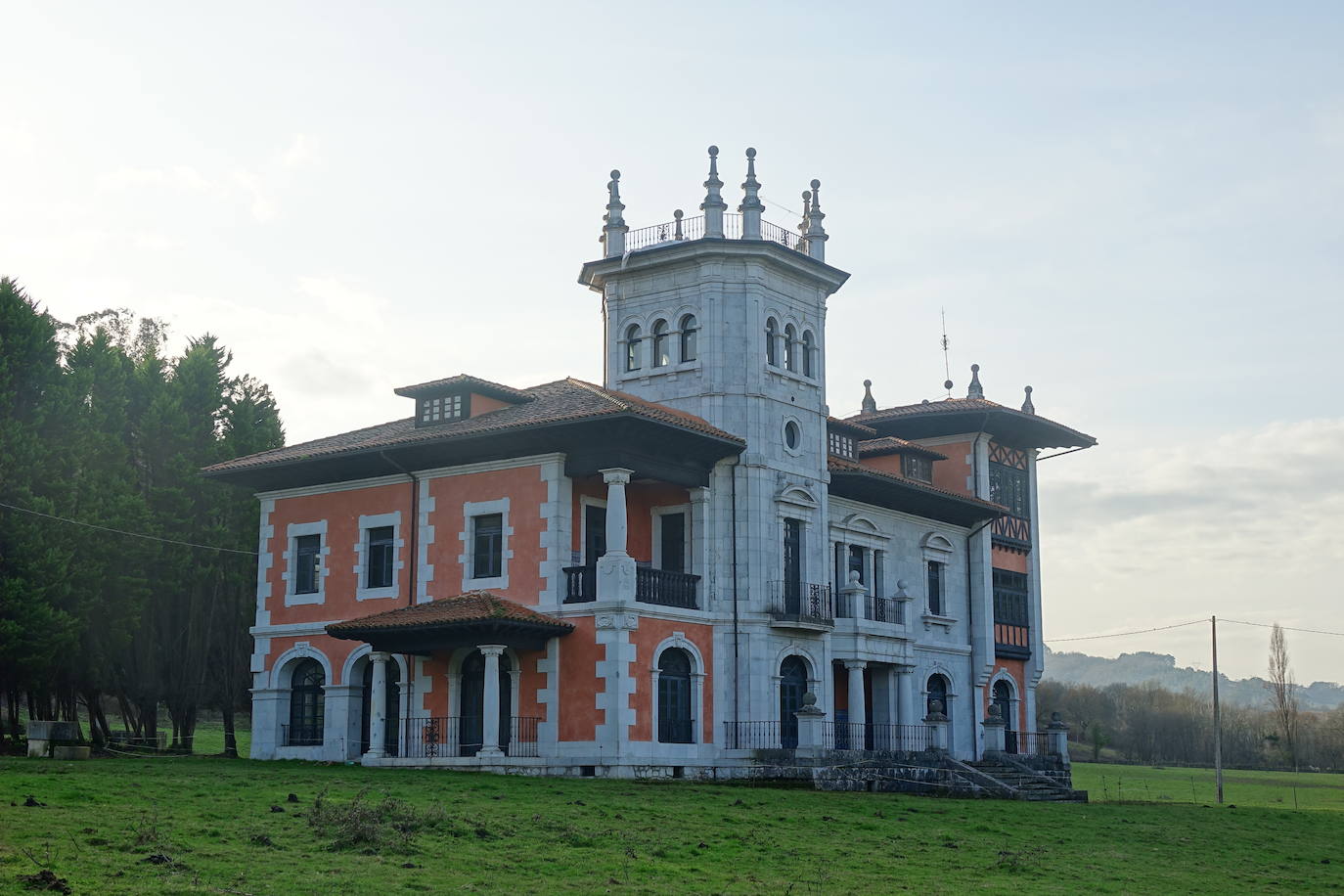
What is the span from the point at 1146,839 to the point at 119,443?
96.4 feet

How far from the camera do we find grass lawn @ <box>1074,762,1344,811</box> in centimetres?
4788

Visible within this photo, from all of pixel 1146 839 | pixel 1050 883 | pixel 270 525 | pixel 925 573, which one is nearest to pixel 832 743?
pixel 925 573

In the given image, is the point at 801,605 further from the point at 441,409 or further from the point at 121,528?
the point at 121,528

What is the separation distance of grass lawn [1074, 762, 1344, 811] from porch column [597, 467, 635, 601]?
48.2 feet

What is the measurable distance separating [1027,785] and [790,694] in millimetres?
6195

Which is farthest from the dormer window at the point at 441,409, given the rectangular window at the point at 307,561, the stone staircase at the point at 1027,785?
the stone staircase at the point at 1027,785

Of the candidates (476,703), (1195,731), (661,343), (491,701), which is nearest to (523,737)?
(491,701)

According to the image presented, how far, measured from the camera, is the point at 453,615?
32844 mm

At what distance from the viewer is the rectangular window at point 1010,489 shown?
49219 millimetres

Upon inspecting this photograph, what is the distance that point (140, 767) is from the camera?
90.5ft

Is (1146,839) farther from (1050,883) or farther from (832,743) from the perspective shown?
(832,743)

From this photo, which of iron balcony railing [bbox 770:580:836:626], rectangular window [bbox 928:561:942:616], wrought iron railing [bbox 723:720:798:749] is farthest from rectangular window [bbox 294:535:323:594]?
rectangular window [bbox 928:561:942:616]

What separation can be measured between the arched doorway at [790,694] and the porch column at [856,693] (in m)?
1.82

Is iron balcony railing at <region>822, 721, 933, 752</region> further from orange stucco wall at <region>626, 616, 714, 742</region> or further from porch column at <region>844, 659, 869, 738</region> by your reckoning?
orange stucco wall at <region>626, 616, 714, 742</region>
